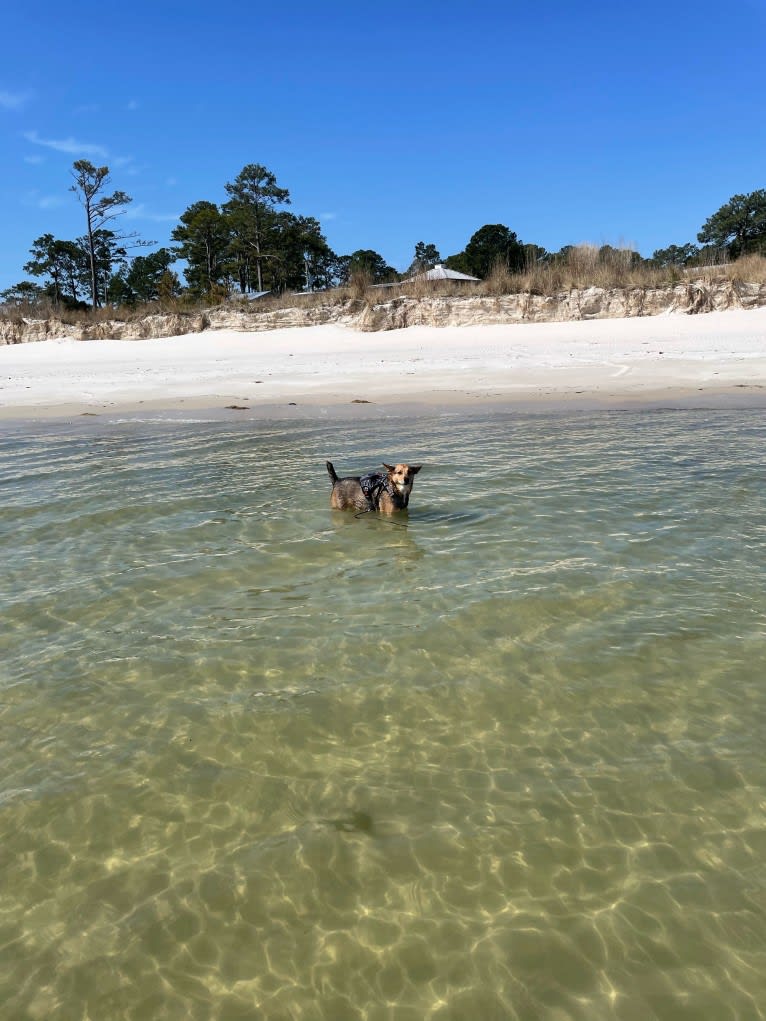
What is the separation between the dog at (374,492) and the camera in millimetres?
7699

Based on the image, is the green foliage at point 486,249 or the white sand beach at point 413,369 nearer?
the white sand beach at point 413,369

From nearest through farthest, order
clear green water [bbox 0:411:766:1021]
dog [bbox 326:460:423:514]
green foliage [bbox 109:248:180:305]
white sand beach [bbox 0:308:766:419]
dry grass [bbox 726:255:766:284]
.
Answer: clear green water [bbox 0:411:766:1021] → dog [bbox 326:460:423:514] → white sand beach [bbox 0:308:766:419] → dry grass [bbox 726:255:766:284] → green foliage [bbox 109:248:180:305]

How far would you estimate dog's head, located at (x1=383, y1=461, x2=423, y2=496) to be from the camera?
746cm

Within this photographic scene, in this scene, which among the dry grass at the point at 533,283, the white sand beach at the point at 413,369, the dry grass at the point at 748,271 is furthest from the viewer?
the dry grass at the point at 533,283

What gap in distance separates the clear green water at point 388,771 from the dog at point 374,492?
1.76ft

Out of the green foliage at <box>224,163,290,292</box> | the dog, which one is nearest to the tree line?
the green foliage at <box>224,163,290,292</box>

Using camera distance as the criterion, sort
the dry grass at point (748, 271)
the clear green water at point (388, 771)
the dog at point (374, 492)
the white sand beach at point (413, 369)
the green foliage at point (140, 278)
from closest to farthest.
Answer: the clear green water at point (388, 771)
the dog at point (374, 492)
the white sand beach at point (413, 369)
the dry grass at point (748, 271)
the green foliage at point (140, 278)

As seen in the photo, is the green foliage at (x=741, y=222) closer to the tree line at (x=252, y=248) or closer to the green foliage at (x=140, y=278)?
the tree line at (x=252, y=248)

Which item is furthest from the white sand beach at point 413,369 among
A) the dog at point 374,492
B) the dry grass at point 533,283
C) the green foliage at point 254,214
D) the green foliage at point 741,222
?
the green foliage at point 741,222

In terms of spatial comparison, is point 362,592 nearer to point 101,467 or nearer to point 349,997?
point 349,997

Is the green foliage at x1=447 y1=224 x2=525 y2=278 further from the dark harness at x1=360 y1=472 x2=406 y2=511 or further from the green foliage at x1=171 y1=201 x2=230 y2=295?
the dark harness at x1=360 y1=472 x2=406 y2=511

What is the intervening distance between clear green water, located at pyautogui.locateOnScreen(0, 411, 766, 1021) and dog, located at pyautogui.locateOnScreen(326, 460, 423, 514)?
538 mm

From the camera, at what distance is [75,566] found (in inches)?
256

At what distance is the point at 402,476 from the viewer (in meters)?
7.49
